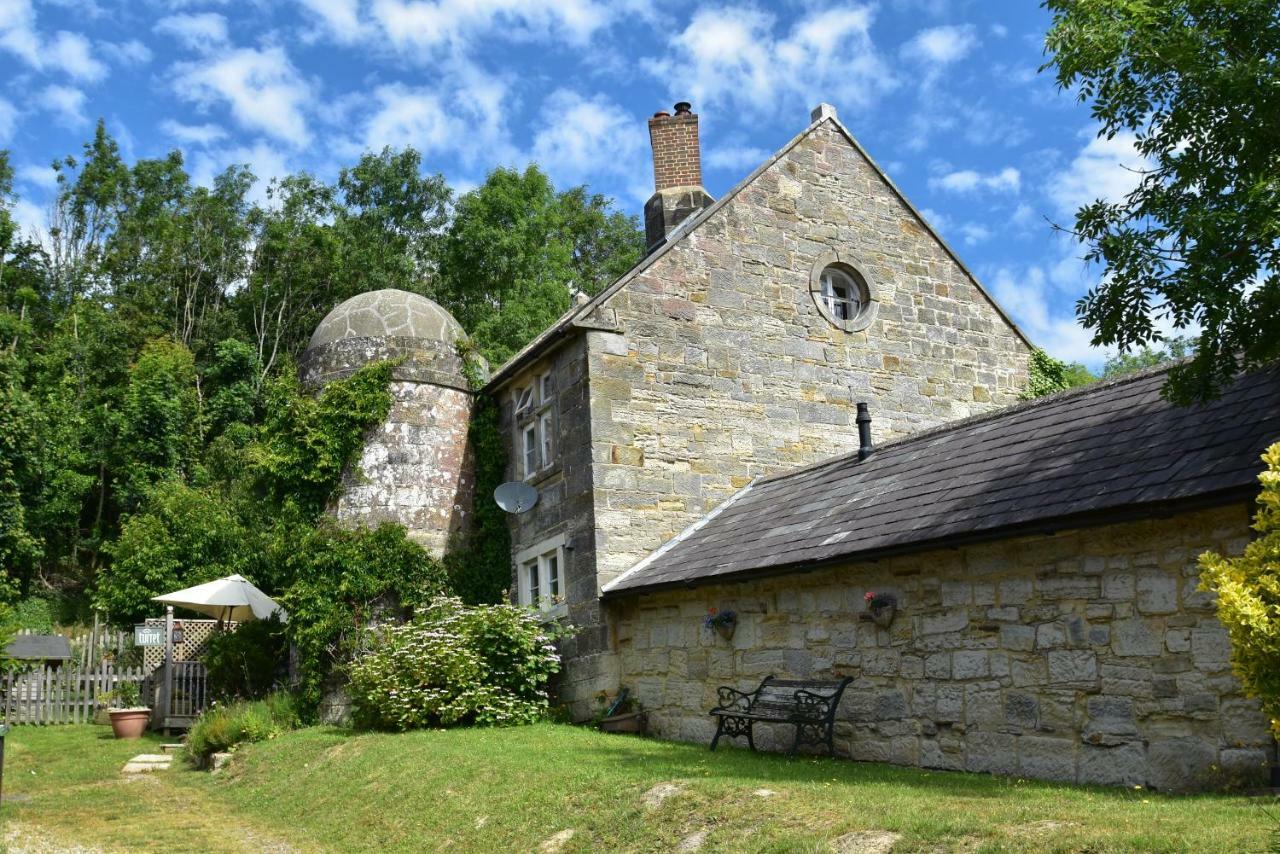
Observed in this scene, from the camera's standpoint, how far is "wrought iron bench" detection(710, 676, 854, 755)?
10.6 metres

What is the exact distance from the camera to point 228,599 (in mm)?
18922

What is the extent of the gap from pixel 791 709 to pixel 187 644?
1380 centimetres

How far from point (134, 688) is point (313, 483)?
6865mm

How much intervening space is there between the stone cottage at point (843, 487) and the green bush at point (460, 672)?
2.22ft

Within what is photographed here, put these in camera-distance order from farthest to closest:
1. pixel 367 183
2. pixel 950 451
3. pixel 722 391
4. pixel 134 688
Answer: pixel 367 183
pixel 134 688
pixel 722 391
pixel 950 451

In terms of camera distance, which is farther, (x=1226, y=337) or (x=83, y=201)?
(x=83, y=201)

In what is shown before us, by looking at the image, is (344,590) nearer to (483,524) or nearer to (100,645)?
(483,524)

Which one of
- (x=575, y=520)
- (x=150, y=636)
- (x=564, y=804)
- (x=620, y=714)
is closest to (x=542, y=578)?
(x=575, y=520)

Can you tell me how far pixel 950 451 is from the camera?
12.3 m

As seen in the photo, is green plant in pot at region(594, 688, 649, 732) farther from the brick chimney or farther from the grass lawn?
the brick chimney

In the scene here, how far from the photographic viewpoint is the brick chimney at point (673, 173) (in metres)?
19.1

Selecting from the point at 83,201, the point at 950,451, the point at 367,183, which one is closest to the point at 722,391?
the point at 950,451

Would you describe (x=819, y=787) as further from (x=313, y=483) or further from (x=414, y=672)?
(x=313, y=483)

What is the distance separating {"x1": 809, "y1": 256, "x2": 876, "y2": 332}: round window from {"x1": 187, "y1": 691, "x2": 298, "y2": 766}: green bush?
9.81m
